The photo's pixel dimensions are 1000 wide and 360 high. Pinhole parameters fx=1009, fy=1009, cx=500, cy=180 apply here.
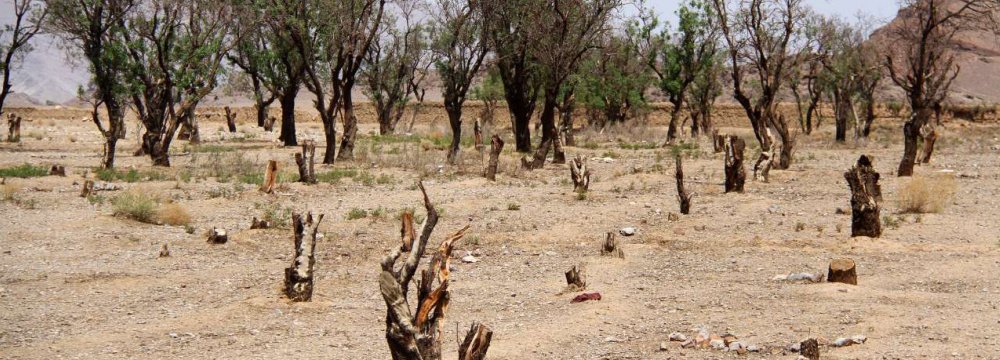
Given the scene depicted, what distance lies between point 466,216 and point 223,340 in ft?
23.8

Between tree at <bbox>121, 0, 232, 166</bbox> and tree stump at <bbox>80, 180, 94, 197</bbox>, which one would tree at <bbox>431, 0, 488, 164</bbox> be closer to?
tree at <bbox>121, 0, 232, 166</bbox>

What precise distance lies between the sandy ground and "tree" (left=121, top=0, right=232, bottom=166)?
4568 millimetres

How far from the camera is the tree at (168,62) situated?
79.3 feet

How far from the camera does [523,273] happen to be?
39.0ft

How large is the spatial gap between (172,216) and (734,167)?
9.59 metres

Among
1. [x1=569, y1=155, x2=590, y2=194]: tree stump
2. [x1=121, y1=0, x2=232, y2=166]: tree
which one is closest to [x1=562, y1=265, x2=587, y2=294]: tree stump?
[x1=569, y1=155, x2=590, y2=194]: tree stump

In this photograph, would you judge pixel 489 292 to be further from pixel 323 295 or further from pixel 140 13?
pixel 140 13

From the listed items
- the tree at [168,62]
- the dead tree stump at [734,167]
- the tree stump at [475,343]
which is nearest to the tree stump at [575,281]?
the tree stump at [475,343]

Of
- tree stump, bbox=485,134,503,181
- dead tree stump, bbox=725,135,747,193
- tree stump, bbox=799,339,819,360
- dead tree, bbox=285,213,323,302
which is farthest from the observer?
tree stump, bbox=485,134,503,181

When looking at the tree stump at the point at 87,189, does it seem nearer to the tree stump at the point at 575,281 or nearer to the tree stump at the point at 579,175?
the tree stump at the point at 579,175

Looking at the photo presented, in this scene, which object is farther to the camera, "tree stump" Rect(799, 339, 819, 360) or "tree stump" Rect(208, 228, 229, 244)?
"tree stump" Rect(208, 228, 229, 244)

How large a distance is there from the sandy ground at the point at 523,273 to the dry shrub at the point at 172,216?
0.29 meters

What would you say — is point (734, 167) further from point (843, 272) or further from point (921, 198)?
point (843, 272)

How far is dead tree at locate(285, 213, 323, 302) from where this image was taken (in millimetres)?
10023
